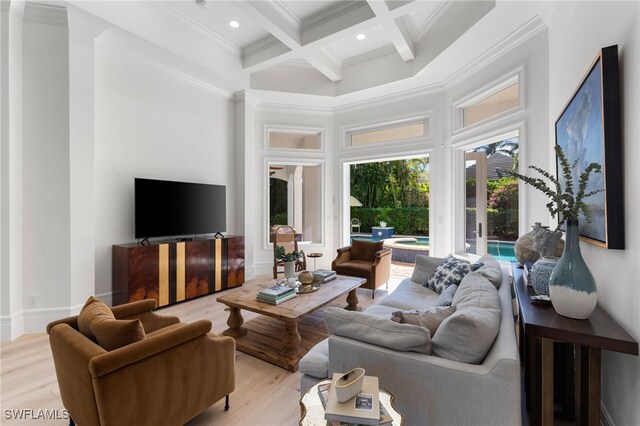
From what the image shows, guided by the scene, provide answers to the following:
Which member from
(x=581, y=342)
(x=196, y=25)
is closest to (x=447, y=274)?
(x=581, y=342)

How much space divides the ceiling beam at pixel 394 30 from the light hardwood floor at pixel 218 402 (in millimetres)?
3748

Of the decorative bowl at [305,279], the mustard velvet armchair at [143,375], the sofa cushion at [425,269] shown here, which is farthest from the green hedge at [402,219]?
the mustard velvet armchair at [143,375]

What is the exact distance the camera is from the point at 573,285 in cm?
139

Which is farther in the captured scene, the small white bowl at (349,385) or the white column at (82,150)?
the white column at (82,150)

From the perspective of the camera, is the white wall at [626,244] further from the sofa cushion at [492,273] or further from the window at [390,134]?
Answer: the window at [390,134]

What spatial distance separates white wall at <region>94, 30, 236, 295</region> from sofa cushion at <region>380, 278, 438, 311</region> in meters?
3.55

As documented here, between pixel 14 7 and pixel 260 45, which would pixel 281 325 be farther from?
pixel 14 7

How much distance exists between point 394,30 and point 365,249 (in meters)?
3.07

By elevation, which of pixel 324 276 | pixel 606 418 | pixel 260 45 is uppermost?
pixel 260 45

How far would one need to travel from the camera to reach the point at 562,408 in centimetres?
182

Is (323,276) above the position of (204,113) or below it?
below

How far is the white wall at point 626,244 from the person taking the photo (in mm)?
1302

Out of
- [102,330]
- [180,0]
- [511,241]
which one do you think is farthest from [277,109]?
[102,330]

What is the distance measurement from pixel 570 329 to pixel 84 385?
2.28 metres
